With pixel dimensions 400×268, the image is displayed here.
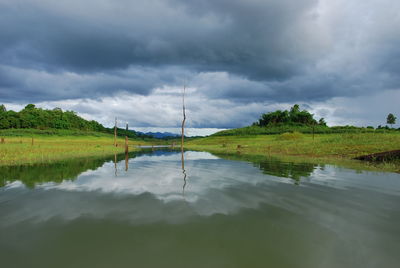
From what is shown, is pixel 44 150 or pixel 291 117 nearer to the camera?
pixel 44 150

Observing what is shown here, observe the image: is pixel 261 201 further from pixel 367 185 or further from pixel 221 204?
pixel 367 185

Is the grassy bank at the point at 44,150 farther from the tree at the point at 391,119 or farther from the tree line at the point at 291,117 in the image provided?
the tree at the point at 391,119

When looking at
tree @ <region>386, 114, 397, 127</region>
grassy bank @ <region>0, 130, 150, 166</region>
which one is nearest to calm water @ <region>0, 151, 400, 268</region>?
grassy bank @ <region>0, 130, 150, 166</region>

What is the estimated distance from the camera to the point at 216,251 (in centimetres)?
438

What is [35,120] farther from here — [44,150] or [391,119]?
[391,119]

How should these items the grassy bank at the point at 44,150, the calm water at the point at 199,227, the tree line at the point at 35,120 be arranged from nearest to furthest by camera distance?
1. the calm water at the point at 199,227
2. the grassy bank at the point at 44,150
3. the tree line at the point at 35,120

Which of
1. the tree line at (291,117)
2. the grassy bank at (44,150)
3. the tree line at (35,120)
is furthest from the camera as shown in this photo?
the tree line at (291,117)

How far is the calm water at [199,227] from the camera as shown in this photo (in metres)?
4.14

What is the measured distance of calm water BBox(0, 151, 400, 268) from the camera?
414 centimetres

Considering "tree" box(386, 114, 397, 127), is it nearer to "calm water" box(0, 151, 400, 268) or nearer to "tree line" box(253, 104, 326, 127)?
"tree line" box(253, 104, 326, 127)

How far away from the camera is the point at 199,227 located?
18.0ft

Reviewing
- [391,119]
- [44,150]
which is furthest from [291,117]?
[44,150]

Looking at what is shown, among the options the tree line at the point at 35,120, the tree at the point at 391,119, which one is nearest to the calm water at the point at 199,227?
the tree line at the point at 35,120

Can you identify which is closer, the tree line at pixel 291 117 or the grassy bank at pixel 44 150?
the grassy bank at pixel 44 150
